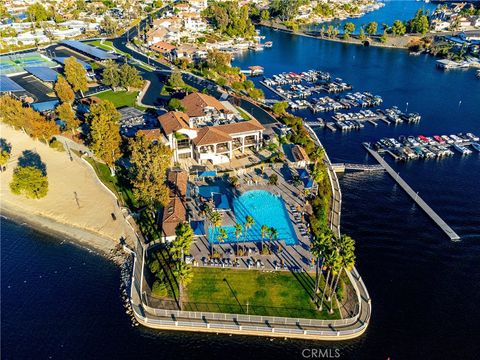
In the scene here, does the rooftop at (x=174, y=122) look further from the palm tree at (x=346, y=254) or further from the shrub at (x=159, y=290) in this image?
the palm tree at (x=346, y=254)

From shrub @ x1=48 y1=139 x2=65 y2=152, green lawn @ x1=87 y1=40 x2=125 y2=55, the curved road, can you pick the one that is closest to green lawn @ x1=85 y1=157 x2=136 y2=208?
shrub @ x1=48 y1=139 x2=65 y2=152

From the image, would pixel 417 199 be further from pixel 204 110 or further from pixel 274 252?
pixel 204 110

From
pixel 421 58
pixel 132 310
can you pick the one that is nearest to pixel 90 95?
pixel 132 310

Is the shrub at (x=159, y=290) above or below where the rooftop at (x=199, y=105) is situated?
below

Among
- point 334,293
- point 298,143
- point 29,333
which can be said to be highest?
point 298,143

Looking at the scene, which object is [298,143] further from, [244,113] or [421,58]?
[421,58]

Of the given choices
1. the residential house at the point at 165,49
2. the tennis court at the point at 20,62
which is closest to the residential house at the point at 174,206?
the tennis court at the point at 20,62

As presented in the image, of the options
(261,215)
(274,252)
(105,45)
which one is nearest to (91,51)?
(105,45)
